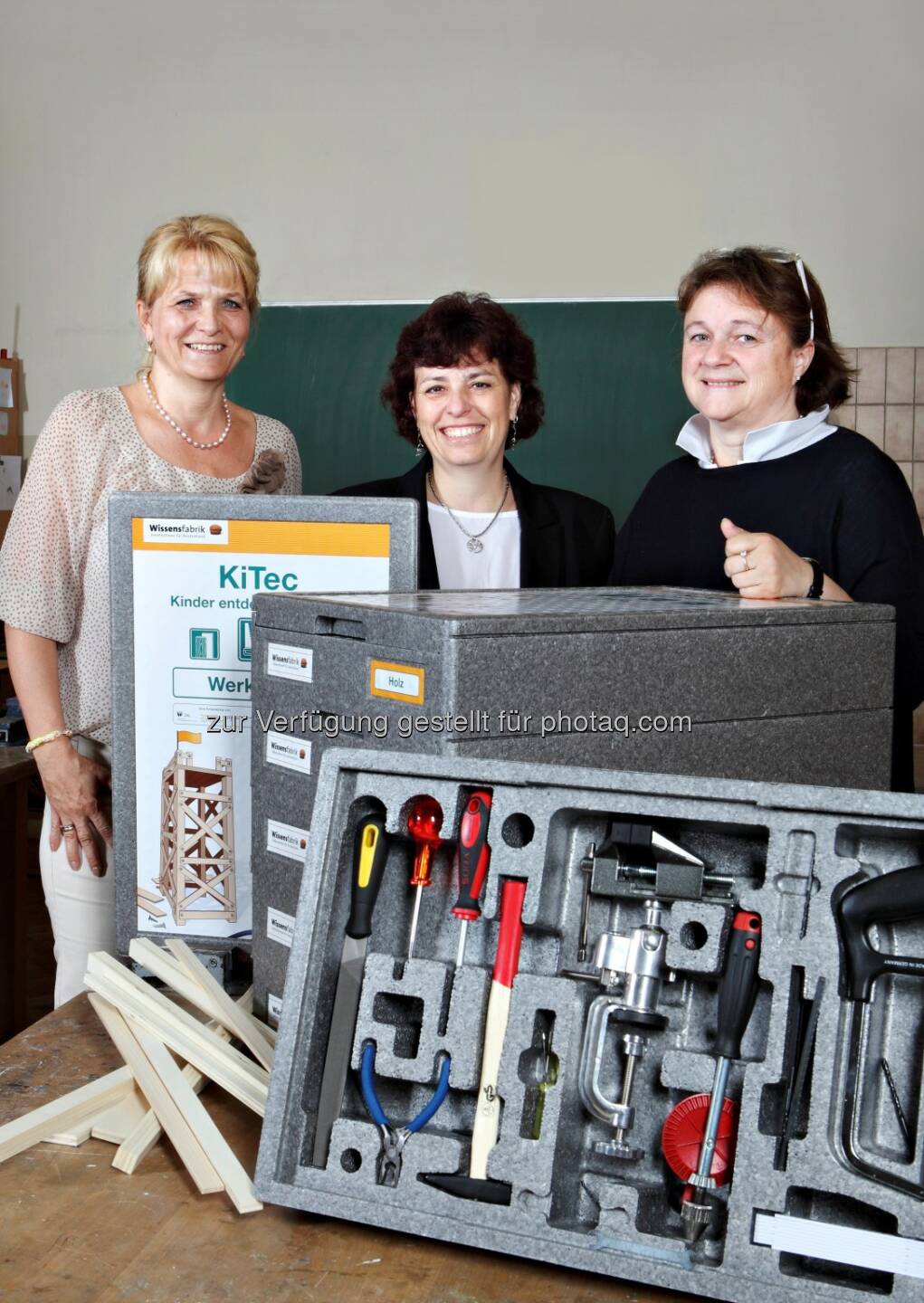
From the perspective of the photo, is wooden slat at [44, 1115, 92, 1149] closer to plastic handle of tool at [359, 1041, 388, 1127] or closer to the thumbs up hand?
plastic handle of tool at [359, 1041, 388, 1127]

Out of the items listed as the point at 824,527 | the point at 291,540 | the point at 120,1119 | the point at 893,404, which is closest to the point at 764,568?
the point at 824,527

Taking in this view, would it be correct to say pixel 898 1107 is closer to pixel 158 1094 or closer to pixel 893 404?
pixel 158 1094

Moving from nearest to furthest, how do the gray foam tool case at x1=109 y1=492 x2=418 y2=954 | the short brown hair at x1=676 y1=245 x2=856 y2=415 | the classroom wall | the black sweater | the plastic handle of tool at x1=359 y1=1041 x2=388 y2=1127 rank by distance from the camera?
1. the plastic handle of tool at x1=359 y1=1041 x2=388 y2=1127
2. the gray foam tool case at x1=109 y1=492 x2=418 y2=954
3. the black sweater
4. the short brown hair at x1=676 y1=245 x2=856 y2=415
5. the classroom wall

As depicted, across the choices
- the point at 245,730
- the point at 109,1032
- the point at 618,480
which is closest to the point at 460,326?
the point at 245,730

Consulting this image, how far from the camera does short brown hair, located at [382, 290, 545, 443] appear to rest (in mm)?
2039

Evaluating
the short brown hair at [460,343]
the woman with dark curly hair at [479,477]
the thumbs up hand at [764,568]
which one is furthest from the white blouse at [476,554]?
the thumbs up hand at [764,568]

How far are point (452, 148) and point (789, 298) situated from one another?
8.84 ft

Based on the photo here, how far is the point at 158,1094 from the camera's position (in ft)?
3.21

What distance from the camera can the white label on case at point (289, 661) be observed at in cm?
104

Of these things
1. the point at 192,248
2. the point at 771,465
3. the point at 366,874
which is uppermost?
the point at 192,248

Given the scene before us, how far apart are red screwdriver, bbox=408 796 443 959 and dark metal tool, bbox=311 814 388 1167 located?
0.08 ft

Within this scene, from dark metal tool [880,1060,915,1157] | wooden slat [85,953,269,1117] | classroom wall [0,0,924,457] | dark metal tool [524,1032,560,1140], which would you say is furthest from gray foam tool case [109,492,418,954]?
classroom wall [0,0,924,457]

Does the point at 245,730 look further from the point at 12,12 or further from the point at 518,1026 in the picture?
the point at 12,12

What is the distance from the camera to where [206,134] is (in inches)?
168
